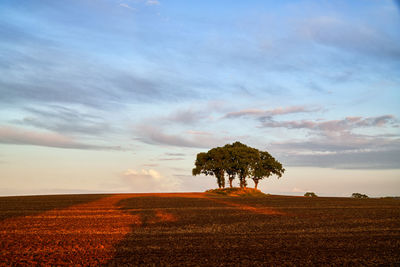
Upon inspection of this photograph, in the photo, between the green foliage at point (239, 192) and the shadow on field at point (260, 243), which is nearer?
the shadow on field at point (260, 243)

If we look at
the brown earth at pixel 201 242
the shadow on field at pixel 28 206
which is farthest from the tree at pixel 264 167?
the brown earth at pixel 201 242

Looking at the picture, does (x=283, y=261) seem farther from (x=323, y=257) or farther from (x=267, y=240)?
(x=267, y=240)

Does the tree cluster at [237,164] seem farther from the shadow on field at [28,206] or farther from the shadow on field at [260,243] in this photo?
the shadow on field at [260,243]

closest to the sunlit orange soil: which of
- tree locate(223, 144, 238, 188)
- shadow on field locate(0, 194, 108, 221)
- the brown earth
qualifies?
the brown earth

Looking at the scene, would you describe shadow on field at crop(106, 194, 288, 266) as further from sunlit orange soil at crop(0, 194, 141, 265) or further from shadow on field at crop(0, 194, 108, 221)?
shadow on field at crop(0, 194, 108, 221)

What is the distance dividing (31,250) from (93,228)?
7.96 m

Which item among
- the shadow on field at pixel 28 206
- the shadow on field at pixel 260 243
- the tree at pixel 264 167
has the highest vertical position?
the tree at pixel 264 167

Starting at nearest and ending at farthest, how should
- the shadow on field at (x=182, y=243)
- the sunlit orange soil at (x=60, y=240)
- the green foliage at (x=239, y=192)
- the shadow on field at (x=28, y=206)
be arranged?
the shadow on field at (x=182, y=243) < the sunlit orange soil at (x=60, y=240) < the shadow on field at (x=28, y=206) < the green foliage at (x=239, y=192)

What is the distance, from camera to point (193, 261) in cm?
1597

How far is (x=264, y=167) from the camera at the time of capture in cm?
9656

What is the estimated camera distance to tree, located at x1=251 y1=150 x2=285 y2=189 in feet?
306

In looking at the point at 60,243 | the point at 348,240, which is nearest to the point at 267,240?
the point at 348,240

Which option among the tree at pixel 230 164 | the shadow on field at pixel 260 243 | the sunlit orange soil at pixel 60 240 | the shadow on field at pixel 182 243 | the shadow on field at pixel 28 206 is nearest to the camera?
the shadow on field at pixel 260 243

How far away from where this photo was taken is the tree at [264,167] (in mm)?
93312
